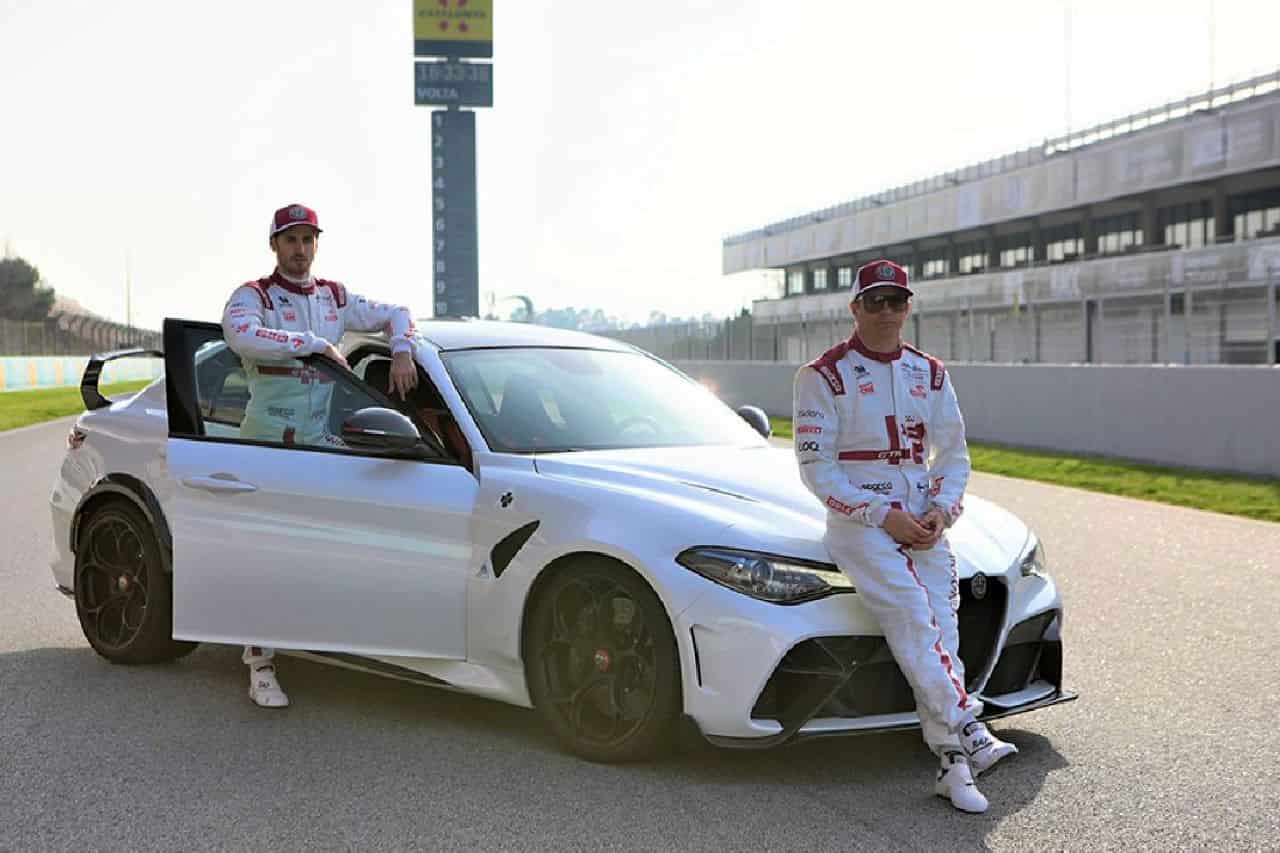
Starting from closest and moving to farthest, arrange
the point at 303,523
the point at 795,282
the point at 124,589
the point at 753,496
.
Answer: the point at 753,496 → the point at 303,523 → the point at 124,589 → the point at 795,282

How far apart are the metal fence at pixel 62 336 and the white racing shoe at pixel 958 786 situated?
151 ft

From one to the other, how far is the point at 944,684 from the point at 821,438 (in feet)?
2.77

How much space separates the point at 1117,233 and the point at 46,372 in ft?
125

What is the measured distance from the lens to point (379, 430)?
5477 mm

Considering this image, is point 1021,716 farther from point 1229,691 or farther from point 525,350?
point 525,350

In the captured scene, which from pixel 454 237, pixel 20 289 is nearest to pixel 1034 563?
pixel 454 237

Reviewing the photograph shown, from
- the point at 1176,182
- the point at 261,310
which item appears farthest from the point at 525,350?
the point at 1176,182

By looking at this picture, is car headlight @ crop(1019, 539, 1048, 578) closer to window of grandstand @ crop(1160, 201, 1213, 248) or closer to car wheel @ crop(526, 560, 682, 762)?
car wheel @ crop(526, 560, 682, 762)

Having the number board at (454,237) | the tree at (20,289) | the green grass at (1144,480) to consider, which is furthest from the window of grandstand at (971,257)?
the tree at (20,289)

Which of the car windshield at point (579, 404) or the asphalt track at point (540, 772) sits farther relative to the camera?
the car windshield at point (579, 404)

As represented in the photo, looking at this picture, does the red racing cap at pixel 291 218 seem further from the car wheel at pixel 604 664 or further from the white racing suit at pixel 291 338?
the car wheel at pixel 604 664

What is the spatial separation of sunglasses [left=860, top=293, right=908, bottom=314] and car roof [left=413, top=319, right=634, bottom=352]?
1806 millimetres

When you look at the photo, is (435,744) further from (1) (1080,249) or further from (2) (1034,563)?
(1) (1080,249)

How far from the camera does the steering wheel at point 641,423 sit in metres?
6.05
